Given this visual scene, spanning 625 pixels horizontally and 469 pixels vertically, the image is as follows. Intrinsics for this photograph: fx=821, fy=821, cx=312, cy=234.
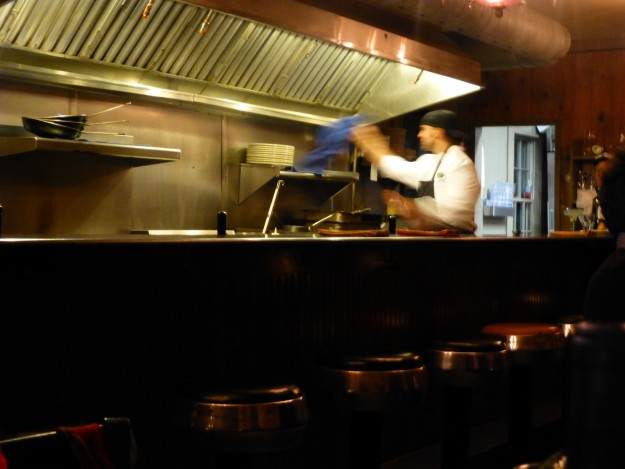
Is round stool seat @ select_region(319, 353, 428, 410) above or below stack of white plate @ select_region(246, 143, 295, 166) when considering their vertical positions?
below

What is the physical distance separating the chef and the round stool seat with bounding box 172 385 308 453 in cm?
283

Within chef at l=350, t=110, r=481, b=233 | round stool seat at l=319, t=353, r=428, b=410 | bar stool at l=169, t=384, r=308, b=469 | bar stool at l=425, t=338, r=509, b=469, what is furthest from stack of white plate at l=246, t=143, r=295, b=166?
bar stool at l=169, t=384, r=308, b=469

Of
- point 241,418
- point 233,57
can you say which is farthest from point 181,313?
point 233,57

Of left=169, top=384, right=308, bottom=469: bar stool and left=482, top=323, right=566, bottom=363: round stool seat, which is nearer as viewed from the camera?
left=169, top=384, right=308, bottom=469: bar stool

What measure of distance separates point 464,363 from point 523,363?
1.93 ft

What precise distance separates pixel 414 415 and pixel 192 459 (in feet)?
5.05

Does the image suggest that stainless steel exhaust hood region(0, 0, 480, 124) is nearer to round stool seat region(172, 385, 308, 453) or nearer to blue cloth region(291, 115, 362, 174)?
blue cloth region(291, 115, 362, 174)

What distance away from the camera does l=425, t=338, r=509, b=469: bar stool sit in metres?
2.90

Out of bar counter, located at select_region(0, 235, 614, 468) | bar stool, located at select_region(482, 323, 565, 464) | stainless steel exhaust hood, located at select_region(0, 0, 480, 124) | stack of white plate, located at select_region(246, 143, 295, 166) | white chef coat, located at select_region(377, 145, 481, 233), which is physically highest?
stainless steel exhaust hood, located at select_region(0, 0, 480, 124)

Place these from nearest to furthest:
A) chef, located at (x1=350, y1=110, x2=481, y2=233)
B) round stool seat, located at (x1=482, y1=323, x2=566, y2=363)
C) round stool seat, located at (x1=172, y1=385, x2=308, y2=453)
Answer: round stool seat, located at (x1=172, y1=385, x2=308, y2=453) < round stool seat, located at (x1=482, y1=323, x2=566, y2=363) < chef, located at (x1=350, y1=110, x2=481, y2=233)

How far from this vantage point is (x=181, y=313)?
2.45m

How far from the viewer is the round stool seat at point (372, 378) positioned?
2.42 metres

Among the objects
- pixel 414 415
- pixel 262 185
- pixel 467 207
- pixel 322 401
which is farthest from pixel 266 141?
pixel 322 401

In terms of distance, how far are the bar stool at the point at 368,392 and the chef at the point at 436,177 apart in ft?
7.62
